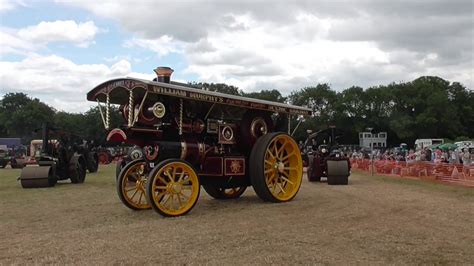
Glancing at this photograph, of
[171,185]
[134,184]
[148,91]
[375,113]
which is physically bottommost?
[134,184]

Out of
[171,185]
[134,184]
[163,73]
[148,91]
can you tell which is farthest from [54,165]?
[148,91]

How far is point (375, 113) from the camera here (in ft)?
274

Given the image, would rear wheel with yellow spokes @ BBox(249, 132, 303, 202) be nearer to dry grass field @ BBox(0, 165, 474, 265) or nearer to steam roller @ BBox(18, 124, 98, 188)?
dry grass field @ BBox(0, 165, 474, 265)

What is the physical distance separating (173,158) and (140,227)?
83.1 inches

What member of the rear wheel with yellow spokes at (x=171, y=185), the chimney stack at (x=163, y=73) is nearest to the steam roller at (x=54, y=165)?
the chimney stack at (x=163, y=73)

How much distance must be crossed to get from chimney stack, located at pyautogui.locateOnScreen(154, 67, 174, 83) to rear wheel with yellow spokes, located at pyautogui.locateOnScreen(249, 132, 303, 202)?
2.61 meters

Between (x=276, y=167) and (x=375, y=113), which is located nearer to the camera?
(x=276, y=167)

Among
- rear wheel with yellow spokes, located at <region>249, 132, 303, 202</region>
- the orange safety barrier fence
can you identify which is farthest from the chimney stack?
the orange safety barrier fence

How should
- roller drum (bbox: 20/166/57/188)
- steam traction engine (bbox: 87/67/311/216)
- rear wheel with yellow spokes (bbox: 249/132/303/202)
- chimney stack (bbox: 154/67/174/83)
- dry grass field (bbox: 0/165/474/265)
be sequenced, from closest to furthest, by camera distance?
dry grass field (bbox: 0/165/474/265), steam traction engine (bbox: 87/67/311/216), chimney stack (bbox: 154/67/174/83), rear wheel with yellow spokes (bbox: 249/132/303/202), roller drum (bbox: 20/166/57/188)

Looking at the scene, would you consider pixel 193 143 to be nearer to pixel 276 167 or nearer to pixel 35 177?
pixel 276 167

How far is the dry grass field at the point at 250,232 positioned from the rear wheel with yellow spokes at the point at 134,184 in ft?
0.96

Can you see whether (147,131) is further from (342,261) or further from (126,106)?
(342,261)

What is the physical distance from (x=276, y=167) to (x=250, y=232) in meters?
4.43

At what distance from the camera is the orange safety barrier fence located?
18.5 meters
